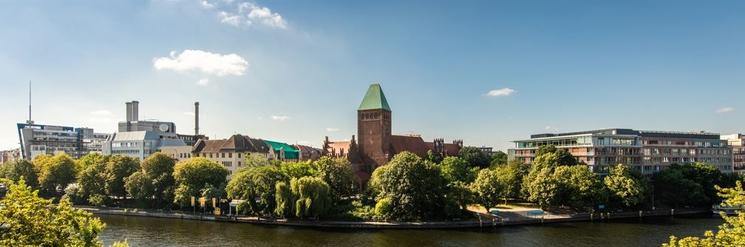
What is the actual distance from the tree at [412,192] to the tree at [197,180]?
29.4 meters

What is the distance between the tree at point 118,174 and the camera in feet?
292

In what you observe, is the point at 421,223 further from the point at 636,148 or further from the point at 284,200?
the point at 636,148

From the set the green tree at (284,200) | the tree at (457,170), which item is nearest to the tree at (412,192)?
the green tree at (284,200)

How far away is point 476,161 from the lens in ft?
443

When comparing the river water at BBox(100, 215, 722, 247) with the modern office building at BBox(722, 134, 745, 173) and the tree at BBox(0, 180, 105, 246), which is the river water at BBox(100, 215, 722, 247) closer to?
the tree at BBox(0, 180, 105, 246)

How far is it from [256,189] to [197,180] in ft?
46.2

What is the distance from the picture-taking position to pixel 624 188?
80688 mm

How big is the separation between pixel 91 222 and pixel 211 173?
206 ft

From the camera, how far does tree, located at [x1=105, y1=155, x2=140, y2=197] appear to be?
88.9 m

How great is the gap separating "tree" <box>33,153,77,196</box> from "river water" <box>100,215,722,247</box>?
33609mm

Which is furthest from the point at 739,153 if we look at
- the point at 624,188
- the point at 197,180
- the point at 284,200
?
the point at 197,180

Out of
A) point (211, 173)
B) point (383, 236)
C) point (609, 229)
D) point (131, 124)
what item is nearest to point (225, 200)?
point (211, 173)

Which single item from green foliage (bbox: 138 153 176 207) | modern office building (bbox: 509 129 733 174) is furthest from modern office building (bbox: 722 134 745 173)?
green foliage (bbox: 138 153 176 207)

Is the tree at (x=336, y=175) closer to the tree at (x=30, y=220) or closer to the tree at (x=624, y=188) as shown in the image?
the tree at (x=624, y=188)
